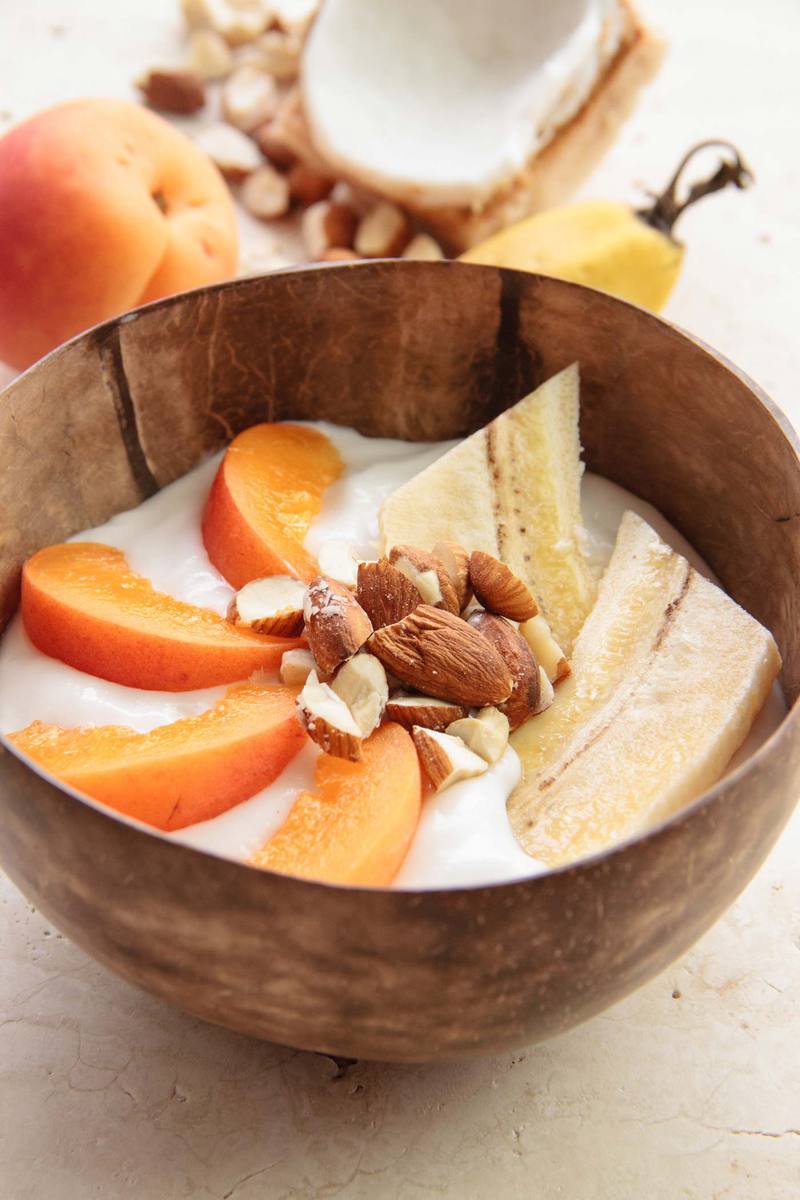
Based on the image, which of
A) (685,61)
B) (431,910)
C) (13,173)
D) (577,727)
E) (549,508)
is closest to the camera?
(431,910)

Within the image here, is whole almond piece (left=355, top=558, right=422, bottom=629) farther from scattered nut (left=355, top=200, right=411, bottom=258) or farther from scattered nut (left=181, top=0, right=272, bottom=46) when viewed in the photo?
scattered nut (left=181, top=0, right=272, bottom=46)

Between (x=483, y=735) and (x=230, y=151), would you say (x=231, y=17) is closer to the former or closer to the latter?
(x=230, y=151)

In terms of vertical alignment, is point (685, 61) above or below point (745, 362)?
above

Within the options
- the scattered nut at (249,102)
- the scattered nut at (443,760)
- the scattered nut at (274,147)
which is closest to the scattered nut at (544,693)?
the scattered nut at (443,760)

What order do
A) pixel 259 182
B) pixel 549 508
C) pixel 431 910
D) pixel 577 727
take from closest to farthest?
pixel 431 910 → pixel 577 727 → pixel 549 508 → pixel 259 182

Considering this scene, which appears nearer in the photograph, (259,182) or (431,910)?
(431,910)

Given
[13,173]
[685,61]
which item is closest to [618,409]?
[13,173]

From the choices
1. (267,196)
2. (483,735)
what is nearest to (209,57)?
(267,196)

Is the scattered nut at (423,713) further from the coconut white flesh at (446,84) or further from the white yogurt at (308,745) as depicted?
the coconut white flesh at (446,84)

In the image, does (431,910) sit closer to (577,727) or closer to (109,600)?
(577,727)
